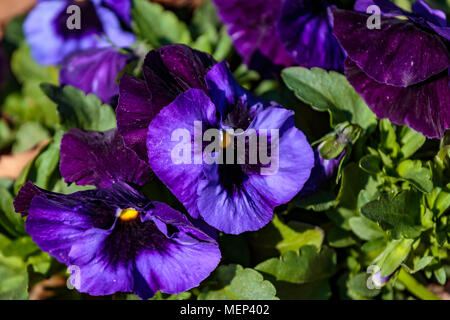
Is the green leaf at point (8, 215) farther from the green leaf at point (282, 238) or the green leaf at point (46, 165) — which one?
the green leaf at point (282, 238)

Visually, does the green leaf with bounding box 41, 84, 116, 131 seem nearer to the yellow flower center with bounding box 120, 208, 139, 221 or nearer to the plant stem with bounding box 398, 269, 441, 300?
the yellow flower center with bounding box 120, 208, 139, 221

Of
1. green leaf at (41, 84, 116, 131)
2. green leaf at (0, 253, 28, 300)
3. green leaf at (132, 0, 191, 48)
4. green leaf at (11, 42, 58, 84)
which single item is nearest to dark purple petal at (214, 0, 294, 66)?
green leaf at (132, 0, 191, 48)

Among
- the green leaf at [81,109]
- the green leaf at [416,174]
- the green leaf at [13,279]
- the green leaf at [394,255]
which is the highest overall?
the green leaf at [81,109]

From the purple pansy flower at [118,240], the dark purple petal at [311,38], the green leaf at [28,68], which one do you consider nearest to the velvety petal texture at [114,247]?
the purple pansy flower at [118,240]

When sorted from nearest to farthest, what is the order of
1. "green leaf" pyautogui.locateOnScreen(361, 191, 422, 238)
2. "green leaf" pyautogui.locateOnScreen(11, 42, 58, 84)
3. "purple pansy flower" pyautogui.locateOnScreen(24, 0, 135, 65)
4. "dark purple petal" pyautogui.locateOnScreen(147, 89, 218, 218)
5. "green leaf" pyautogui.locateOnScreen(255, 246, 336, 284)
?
"dark purple petal" pyautogui.locateOnScreen(147, 89, 218, 218)
"green leaf" pyautogui.locateOnScreen(361, 191, 422, 238)
"green leaf" pyautogui.locateOnScreen(255, 246, 336, 284)
"purple pansy flower" pyautogui.locateOnScreen(24, 0, 135, 65)
"green leaf" pyautogui.locateOnScreen(11, 42, 58, 84)

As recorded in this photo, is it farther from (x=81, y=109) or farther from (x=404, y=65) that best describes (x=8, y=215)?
(x=404, y=65)
